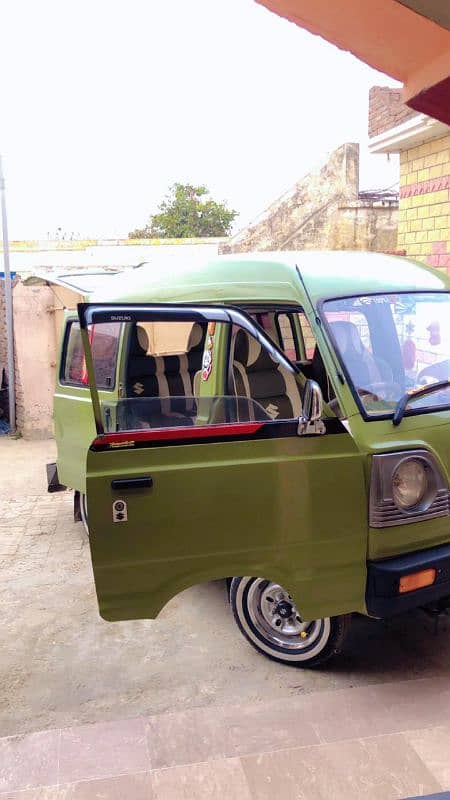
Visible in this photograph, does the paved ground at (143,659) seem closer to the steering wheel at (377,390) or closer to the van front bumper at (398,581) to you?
the van front bumper at (398,581)

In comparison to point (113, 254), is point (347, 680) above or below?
below

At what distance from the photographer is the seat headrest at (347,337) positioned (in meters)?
3.44

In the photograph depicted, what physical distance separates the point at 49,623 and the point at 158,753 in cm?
157

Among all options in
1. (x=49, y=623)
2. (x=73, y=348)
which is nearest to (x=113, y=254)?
(x=73, y=348)

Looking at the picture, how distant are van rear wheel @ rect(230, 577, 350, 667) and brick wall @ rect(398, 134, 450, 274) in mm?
5174

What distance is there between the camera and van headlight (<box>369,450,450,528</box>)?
310cm

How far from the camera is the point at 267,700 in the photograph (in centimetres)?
336

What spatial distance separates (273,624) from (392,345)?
1.66 metres

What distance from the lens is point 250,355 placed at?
4309 millimetres

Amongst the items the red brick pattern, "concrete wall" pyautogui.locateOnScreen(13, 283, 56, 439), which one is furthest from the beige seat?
"concrete wall" pyautogui.locateOnScreen(13, 283, 56, 439)

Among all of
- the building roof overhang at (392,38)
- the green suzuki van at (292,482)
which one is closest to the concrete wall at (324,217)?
the green suzuki van at (292,482)

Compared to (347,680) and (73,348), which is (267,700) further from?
(73,348)

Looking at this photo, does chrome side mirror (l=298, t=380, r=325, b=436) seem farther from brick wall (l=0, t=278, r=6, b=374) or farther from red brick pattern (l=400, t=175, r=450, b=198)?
brick wall (l=0, t=278, r=6, b=374)

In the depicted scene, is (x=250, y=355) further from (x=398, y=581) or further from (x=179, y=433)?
(x=398, y=581)
